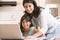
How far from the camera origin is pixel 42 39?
68cm

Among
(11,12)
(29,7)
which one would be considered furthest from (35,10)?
(11,12)

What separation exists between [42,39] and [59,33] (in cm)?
11

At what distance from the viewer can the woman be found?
69cm

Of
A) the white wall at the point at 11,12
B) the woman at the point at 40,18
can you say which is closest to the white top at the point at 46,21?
the woman at the point at 40,18

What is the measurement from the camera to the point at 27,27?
27.8 inches

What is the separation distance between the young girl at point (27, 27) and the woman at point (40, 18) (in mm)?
23

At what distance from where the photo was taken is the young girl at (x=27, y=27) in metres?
0.70

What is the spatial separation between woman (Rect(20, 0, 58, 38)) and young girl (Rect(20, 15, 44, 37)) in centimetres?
2

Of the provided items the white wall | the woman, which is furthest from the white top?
the white wall

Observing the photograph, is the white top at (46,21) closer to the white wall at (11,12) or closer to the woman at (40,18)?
the woman at (40,18)

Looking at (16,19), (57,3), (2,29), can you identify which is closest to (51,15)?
(57,3)

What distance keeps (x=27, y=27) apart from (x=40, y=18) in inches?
4.0

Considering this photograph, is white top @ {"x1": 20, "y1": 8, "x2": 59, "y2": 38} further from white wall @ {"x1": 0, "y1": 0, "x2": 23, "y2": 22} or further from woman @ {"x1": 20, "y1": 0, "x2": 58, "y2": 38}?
white wall @ {"x1": 0, "y1": 0, "x2": 23, "y2": 22}

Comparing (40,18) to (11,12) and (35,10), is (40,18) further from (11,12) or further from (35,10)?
(11,12)
